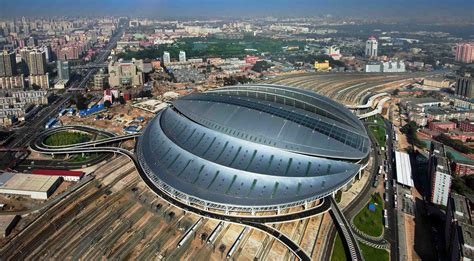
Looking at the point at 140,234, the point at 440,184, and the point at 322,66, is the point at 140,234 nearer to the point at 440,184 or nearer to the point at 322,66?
the point at 440,184

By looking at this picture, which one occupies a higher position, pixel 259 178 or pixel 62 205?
pixel 259 178

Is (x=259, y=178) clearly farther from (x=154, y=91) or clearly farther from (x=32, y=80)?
(x=32, y=80)

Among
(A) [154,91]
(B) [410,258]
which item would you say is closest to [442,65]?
(A) [154,91]

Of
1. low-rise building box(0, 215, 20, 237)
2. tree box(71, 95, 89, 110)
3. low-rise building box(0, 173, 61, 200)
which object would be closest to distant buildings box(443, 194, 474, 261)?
low-rise building box(0, 215, 20, 237)

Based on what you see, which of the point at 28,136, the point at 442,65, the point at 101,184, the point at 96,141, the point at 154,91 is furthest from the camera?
the point at 442,65

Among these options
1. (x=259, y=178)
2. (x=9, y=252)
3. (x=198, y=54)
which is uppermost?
(x=198, y=54)

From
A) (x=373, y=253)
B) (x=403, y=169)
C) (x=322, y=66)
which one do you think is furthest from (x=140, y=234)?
(x=322, y=66)
